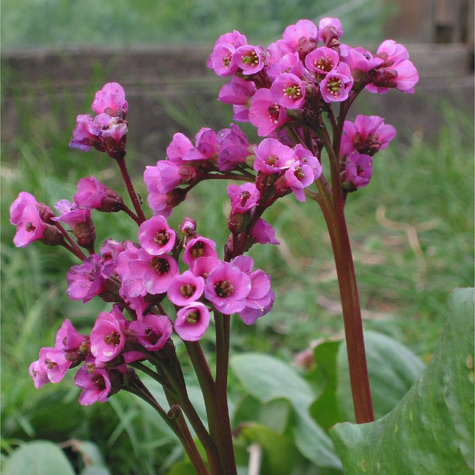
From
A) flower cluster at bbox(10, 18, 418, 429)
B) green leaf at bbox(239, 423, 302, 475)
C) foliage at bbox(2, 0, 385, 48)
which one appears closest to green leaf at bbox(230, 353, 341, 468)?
green leaf at bbox(239, 423, 302, 475)

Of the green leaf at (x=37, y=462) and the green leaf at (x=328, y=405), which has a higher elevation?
the green leaf at (x=328, y=405)

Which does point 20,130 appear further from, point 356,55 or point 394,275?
point 356,55

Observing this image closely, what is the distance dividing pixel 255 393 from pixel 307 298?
3.22 feet

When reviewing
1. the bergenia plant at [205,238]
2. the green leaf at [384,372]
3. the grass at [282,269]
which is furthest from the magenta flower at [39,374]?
the grass at [282,269]

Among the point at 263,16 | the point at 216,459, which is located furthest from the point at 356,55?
the point at 263,16

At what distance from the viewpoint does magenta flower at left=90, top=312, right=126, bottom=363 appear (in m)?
0.53

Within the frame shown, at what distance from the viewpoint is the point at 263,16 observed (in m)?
3.33

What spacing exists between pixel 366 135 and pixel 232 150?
164mm

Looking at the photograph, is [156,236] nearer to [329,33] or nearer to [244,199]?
[244,199]

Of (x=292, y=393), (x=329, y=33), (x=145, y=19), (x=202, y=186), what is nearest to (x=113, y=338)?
(x=329, y=33)

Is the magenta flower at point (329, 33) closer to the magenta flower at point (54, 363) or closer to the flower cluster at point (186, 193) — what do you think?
the flower cluster at point (186, 193)

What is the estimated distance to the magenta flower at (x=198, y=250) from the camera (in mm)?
531

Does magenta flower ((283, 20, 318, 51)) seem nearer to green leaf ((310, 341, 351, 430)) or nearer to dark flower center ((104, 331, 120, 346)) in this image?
dark flower center ((104, 331, 120, 346))

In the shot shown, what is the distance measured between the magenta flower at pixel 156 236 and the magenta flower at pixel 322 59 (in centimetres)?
19
